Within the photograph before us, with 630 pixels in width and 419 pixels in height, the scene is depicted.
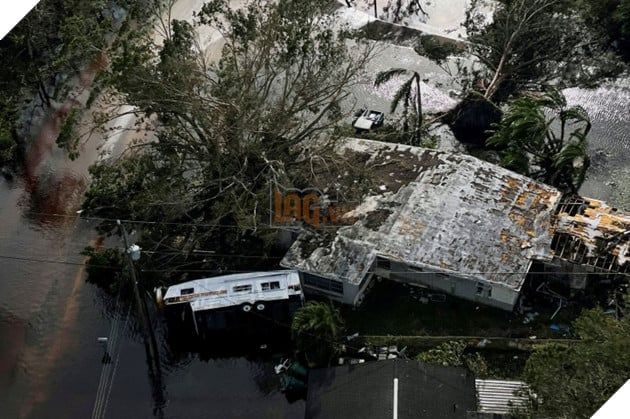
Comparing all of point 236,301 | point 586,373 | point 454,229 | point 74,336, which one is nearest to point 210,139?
point 236,301

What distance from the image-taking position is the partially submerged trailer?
27875 millimetres

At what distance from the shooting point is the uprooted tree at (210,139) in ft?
100

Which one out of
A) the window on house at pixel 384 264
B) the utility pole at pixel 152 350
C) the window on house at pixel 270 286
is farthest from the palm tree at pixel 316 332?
the utility pole at pixel 152 350

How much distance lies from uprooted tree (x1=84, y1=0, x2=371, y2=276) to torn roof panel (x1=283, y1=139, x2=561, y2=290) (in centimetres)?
365

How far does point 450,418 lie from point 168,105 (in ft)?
55.9

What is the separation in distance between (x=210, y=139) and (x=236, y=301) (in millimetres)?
7551

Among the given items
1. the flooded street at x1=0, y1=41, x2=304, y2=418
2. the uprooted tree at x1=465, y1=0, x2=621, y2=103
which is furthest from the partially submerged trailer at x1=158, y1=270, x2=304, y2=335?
the uprooted tree at x1=465, y1=0, x2=621, y2=103

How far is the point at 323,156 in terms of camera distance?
31.3 metres

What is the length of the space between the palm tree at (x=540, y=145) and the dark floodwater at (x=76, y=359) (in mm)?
14496

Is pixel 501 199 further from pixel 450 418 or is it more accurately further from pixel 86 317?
pixel 86 317

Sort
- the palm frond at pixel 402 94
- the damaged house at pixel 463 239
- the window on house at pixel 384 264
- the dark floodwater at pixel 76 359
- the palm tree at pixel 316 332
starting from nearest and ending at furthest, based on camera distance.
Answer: the palm tree at pixel 316 332 → the dark floodwater at pixel 76 359 → the damaged house at pixel 463 239 → the window on house at pixel 384 264 → the palm frond at pixel 402 94

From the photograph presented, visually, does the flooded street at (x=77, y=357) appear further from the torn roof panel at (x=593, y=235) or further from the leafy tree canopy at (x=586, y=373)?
the torn roof panel at (x=593, y=235)

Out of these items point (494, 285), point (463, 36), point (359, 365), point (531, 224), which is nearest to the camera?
point (359, 365)

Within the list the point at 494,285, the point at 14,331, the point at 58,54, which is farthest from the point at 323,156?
the point at 58,54
